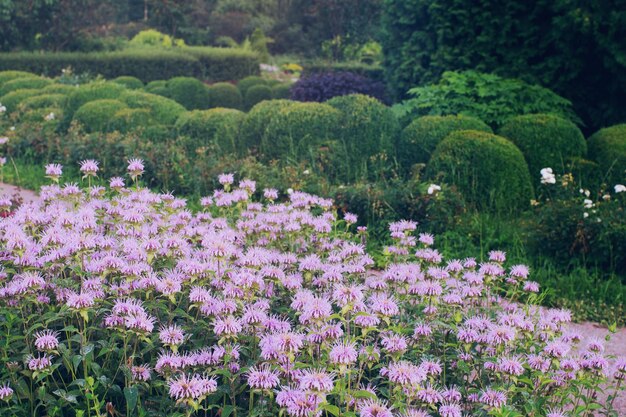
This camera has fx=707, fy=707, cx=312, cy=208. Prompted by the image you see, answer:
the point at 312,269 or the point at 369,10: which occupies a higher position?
the point at 312,269

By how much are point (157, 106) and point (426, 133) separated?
14.6ft

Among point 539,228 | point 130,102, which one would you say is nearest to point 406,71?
point 130,102

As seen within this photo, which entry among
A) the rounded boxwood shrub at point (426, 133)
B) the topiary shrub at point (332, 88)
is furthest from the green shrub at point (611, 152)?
the topiary shrub at point (332, 88)

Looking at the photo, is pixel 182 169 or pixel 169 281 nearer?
pixel 169 281

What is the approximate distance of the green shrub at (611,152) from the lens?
6.88m

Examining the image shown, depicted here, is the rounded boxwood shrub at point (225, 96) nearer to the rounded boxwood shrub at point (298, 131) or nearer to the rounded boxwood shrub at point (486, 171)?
the rounded boxwood shrub at point (298, 131)

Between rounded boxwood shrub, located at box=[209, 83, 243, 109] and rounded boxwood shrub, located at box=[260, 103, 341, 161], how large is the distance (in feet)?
28.0

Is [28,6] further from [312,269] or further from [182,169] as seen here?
[312,269]

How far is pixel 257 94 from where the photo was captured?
16.4 m

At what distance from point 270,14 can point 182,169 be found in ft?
93.3

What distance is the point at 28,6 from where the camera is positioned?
2134 centimetres

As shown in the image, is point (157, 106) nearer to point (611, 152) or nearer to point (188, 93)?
point (188, 93)

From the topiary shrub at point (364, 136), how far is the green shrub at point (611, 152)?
2084 mm

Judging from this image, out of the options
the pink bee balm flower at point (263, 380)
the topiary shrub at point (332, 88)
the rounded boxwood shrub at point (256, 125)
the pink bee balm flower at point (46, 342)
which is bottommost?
the topiary shrub at point (332, 88)
